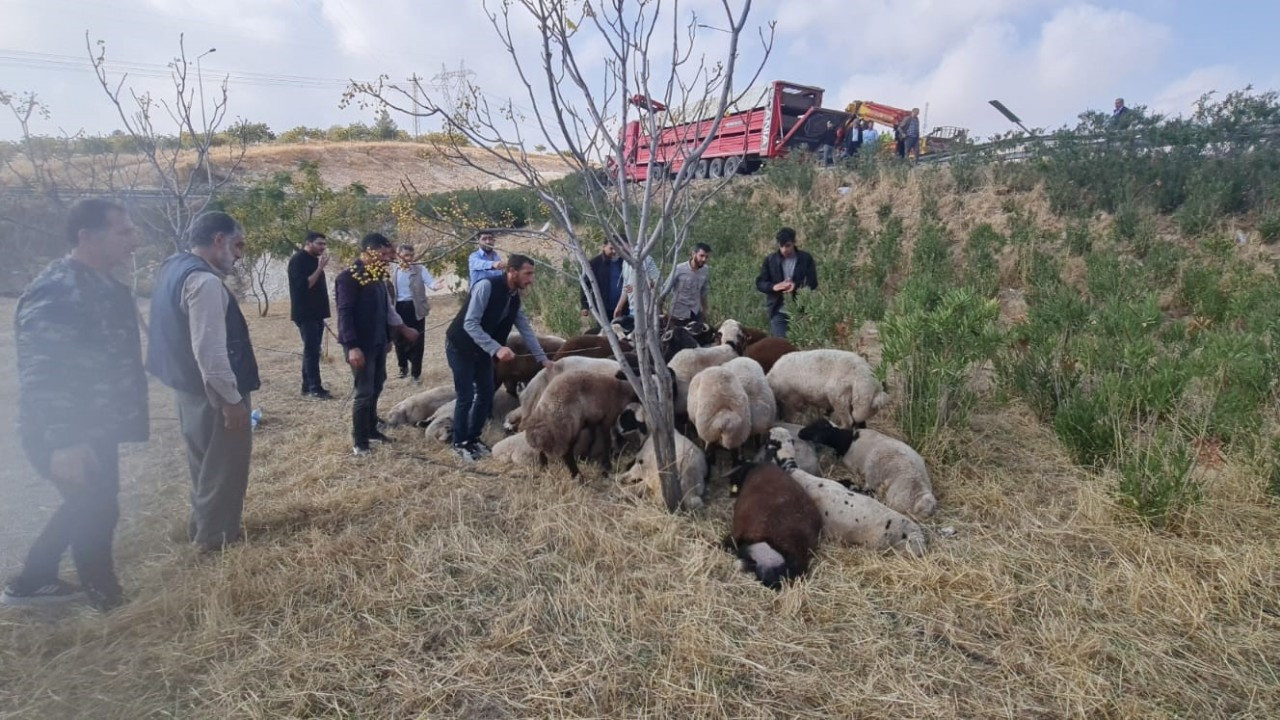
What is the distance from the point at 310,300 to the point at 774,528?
6.62 metres

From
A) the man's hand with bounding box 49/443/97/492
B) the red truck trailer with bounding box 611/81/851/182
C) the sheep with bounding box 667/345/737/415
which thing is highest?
the red truck trailer with bounding box 611/81/851/182

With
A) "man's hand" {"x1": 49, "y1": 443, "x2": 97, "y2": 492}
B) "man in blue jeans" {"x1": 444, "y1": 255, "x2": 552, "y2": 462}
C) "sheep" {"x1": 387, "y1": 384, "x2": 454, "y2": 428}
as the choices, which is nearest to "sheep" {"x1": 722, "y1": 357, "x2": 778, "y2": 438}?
"man in blue jeans" {"x1": 444, "y1": 255, "x2": 552, "y2": 462}

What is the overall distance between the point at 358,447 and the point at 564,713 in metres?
3.81

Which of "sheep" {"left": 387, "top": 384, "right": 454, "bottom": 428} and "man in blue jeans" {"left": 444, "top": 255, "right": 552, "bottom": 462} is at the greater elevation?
"man in blue jeans" {"left": 444, "top": 255, "right": 552, "bottom": 462}

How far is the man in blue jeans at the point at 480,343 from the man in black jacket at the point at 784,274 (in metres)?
3.37

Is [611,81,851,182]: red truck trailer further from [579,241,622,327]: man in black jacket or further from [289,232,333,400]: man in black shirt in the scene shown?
[289,232,333,400]: man in black shirt

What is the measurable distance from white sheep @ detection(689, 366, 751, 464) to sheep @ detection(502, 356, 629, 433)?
1051 mm

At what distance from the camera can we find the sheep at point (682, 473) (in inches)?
183

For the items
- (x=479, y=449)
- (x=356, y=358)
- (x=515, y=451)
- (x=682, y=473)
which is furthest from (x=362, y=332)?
(x=682, y=473)

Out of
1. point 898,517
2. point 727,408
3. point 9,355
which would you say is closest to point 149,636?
point 727,408

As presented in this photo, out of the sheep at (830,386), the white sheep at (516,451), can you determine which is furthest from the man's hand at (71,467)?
the sheep at (830,386)

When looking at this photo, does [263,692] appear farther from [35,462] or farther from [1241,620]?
[1241,620]

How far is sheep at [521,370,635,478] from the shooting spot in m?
5.09

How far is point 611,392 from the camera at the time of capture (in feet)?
17.7
